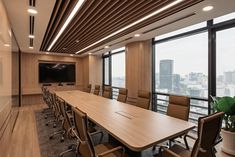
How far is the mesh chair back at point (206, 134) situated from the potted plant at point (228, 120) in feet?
4.38

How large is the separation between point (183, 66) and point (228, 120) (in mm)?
1895

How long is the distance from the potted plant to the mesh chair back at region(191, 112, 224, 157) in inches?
52.5

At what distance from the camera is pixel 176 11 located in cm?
284

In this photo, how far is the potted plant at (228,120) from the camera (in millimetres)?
2535

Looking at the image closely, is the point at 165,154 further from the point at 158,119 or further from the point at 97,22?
the point at 97,22

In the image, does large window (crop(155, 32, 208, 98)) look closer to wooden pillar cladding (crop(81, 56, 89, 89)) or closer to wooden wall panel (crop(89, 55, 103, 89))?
wooden wall panel (crop(89, 55, 103, 89))

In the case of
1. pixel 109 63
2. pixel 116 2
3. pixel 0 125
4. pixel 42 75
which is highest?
pixel 116 2

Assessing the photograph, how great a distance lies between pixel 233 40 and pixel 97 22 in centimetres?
297

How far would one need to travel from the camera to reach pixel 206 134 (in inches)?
53.6

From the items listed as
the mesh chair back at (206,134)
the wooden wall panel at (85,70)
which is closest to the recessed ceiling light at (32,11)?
the mesh chair back at (206,134)

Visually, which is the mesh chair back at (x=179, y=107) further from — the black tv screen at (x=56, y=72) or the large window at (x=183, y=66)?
the black tv screen at (x=56, y=72)

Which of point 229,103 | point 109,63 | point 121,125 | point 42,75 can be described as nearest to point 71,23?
point 121,125

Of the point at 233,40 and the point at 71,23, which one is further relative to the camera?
the point at 71,23

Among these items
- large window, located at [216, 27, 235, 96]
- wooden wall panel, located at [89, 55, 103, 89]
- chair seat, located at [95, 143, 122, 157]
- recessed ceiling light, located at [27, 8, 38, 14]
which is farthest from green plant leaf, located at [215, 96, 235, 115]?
wooden wall panel, located at [89, 55, 103, 89]
